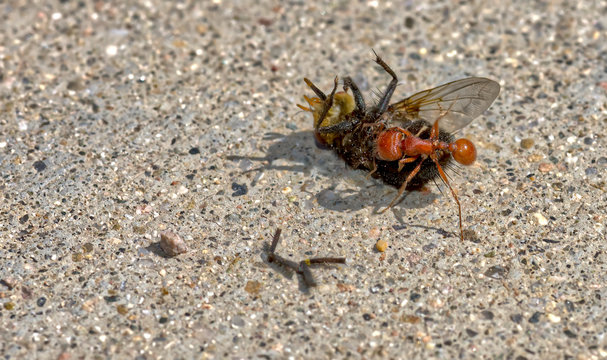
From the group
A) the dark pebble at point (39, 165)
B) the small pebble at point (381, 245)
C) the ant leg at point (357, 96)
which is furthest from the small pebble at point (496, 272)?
the dark pebble at point (39, 165)

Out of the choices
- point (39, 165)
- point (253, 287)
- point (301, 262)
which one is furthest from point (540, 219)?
point (39, 165)

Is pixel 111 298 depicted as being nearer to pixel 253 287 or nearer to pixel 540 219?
pixel 253 287

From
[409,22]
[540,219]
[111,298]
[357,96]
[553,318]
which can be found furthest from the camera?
[409,22]

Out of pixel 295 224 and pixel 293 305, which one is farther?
pixel 295 224

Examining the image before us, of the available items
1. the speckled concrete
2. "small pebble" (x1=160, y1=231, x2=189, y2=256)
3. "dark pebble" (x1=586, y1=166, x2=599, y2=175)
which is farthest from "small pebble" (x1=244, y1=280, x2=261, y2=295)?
"dark pebble" (x1=586, y1=166, x2=599, y2=175)

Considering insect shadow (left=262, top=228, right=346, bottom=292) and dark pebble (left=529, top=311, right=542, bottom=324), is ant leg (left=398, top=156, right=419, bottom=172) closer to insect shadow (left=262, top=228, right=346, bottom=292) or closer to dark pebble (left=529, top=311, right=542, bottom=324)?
insect shadow (left=262, top=228, right=346, bottom=292)

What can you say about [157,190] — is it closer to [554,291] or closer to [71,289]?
[71,289]

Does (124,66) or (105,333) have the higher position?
(124,66)

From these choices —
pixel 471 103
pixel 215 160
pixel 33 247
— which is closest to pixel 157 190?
pixel 215 160
